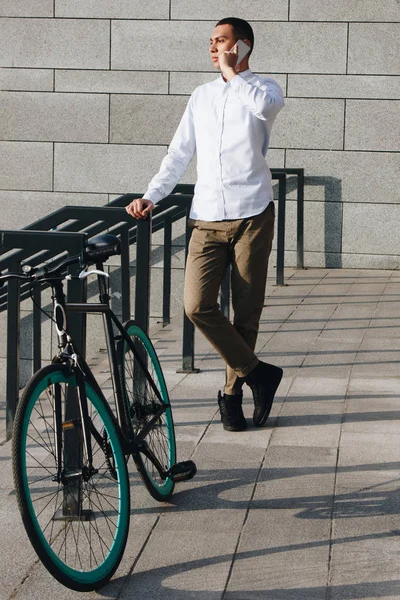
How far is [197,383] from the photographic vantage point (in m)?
6.55

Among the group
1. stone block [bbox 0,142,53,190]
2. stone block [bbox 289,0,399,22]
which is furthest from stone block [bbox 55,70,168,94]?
stone block [bbox 289,0,399,22]

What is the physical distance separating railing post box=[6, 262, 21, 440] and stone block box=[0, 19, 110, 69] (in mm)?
7472

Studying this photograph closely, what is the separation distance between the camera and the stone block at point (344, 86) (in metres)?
11.5

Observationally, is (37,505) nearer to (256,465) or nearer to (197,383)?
(256,465)

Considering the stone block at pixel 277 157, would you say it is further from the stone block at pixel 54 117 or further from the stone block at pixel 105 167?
the stone block at pixel 54 117

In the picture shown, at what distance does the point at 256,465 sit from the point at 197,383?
5.71 feet

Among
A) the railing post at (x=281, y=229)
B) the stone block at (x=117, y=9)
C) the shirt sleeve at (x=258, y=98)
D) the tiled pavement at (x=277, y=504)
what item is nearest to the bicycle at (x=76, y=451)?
the tiled pavement at (x=277, y=504)

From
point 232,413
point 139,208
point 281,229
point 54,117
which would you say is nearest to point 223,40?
point 139,208

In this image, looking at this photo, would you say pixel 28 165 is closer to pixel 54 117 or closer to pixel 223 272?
pixel 54 117

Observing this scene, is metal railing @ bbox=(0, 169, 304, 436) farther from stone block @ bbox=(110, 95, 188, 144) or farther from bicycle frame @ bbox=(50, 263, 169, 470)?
stone block @ bbox=(110, 95, 188, 144)

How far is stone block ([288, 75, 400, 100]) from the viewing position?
37.8ft

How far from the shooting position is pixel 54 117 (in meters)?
12.2

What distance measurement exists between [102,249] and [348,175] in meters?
8.02

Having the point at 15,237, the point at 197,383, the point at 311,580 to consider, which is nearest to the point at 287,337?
the point at 197,383
